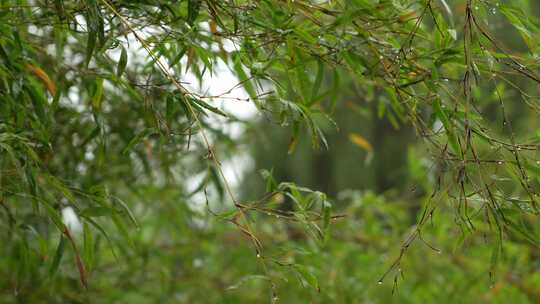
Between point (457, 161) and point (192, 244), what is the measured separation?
1.17m

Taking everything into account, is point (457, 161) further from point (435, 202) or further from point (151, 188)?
point (151, 188)

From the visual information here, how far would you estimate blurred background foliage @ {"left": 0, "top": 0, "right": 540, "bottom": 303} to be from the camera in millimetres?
849

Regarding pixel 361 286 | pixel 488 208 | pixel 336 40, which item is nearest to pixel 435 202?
pixel 488 208

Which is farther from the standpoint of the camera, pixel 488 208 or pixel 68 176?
pixel 68 176

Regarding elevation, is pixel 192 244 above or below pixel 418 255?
above

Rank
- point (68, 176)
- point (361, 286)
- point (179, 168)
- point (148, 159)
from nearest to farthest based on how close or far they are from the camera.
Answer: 1. point (68, 176)
2. point (148, 159)
3. point (179, 168)
4. point (361, 286)

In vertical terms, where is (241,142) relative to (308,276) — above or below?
above

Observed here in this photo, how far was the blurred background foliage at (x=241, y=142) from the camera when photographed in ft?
2.79

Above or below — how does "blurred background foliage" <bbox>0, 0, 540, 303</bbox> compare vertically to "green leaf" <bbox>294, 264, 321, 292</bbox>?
above

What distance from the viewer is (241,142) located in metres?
1.93

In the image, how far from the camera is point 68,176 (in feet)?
4.71

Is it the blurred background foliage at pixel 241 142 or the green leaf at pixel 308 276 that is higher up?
the blurred background foliage at pixel 241 142

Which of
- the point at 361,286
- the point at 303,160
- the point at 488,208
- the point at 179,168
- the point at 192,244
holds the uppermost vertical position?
the point at 303,160

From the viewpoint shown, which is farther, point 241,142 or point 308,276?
point 241,142
